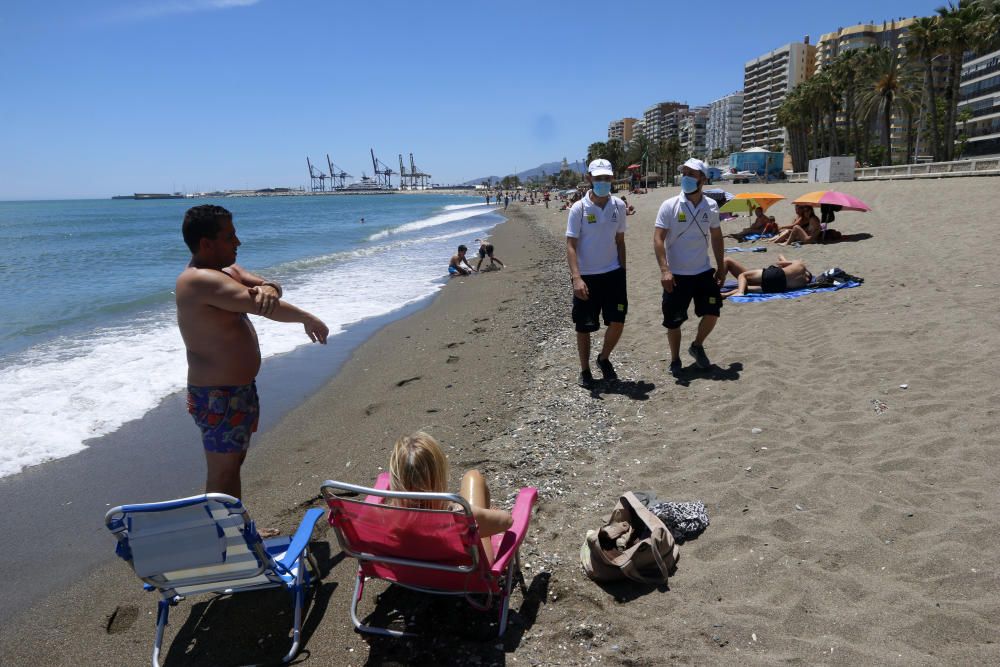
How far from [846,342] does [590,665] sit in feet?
15.8

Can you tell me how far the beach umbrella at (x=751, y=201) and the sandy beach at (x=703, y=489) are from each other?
8089mm

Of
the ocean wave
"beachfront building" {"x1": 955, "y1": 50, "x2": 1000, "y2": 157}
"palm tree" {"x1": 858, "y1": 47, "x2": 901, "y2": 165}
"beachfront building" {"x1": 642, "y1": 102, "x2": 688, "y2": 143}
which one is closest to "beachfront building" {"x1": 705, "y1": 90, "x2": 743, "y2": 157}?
"beachfront building" {"x1": 642, "y1": 102, "x2": 688, "y2": 143}

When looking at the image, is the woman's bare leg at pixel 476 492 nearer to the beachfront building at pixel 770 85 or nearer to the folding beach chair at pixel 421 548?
the folding beach chair at pixel 421 548

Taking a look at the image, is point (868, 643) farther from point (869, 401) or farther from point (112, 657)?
point (112, 657)

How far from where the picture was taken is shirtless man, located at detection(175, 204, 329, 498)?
276 centimetres

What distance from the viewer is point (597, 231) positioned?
196 inches

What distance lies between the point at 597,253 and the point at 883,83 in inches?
2064

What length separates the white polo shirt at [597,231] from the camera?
4.97 meters

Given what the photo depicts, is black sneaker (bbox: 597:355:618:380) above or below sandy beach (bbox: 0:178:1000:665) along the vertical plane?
above

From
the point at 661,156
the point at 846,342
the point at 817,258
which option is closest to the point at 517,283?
the point at 817,258

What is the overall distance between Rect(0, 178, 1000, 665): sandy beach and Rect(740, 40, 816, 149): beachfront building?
11907cm

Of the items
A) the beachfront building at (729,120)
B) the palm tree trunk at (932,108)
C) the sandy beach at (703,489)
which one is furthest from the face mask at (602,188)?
the beachfront building at (729,120)

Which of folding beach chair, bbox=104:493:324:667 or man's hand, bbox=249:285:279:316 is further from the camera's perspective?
man's hand, bbox=249:285:279:316

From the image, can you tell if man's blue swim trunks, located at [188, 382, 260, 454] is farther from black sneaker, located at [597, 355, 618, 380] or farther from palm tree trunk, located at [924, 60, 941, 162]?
palm tree trunk, located at [924, 60, 941, 162]
